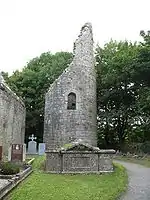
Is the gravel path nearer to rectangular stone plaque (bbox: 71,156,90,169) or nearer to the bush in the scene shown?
rectangular stone plaque (bbox: 71,156,90,169)

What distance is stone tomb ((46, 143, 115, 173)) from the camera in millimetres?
17203

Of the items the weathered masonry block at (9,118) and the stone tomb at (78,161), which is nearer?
the stone tomb at (78,161)

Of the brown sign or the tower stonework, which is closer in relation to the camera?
the brown sign

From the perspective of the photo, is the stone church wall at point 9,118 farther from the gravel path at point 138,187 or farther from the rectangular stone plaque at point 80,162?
the gravel path at point 138,187

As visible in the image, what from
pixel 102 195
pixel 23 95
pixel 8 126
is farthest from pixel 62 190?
pixel 23 95

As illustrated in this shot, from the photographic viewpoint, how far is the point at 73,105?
31.1m

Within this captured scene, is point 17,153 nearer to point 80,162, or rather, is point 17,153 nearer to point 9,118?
point 80,162

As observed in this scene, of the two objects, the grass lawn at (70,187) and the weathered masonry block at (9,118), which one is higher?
the weathered masonry block at (9,118)

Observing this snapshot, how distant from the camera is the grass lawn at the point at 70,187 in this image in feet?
35.9

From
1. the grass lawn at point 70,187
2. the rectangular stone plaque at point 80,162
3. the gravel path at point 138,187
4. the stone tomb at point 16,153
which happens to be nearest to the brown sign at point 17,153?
the stone tomb at point 16,153

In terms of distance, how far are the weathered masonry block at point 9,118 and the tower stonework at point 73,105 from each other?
9.71 feet

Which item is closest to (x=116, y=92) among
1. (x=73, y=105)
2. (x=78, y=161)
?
(x=73, y=105)

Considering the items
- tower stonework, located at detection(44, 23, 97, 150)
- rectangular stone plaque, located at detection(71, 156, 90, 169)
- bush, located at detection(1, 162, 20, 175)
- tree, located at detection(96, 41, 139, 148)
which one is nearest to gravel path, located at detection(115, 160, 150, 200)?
rectangular stone plaque, located at detection(71, 156, 90, 169)

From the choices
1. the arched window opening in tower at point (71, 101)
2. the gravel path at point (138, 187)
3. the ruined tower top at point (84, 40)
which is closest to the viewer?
the gravel path at point (138, 187)
